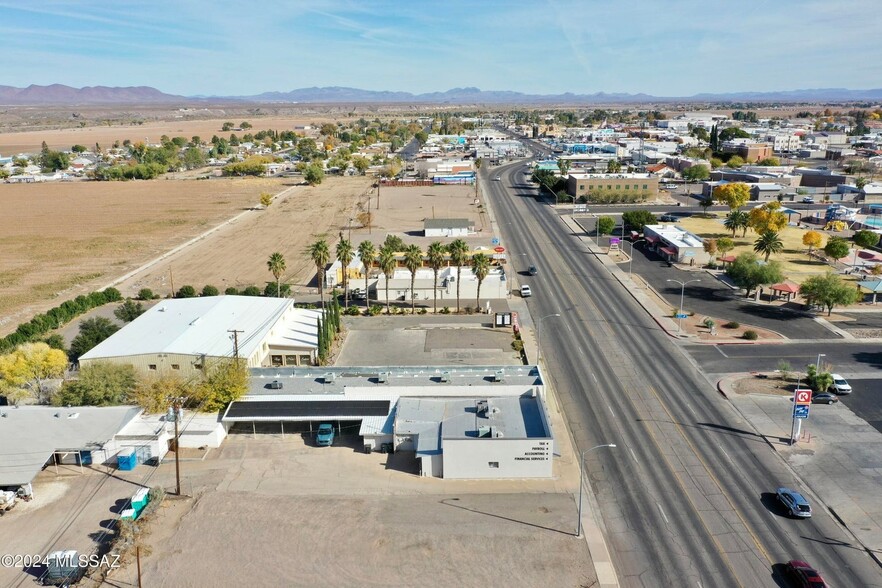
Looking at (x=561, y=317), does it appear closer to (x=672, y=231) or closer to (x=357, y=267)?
(x=357, y=267)

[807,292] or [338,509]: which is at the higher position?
[807,292]

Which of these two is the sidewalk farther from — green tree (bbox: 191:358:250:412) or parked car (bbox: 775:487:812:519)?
green tree (bbox: 191:358:250:412)

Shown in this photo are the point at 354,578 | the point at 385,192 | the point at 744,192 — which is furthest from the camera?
the point at 385,192

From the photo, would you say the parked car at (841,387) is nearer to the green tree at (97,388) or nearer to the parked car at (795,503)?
the parked car at (795,503)

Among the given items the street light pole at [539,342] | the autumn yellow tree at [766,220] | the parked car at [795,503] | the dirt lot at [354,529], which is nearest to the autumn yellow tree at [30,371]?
the dirt lot at [354,529]

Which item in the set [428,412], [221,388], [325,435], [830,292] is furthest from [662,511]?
[830,292]

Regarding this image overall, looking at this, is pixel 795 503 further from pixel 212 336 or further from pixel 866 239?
pixel 866 239

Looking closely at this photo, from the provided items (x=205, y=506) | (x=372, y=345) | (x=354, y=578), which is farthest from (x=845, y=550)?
(x=372, y=345)
